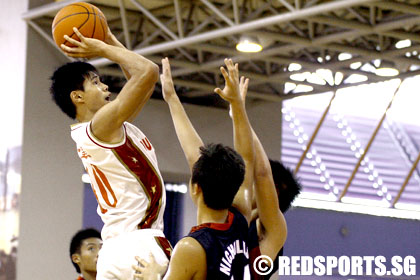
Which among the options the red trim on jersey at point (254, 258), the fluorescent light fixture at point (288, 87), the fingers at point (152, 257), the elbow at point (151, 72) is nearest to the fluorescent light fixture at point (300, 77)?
the fluorescent light fixture at point (288, 87)

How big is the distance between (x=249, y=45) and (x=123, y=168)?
27.0ft

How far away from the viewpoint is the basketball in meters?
4.42

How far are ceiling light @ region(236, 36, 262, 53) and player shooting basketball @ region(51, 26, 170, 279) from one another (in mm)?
7852

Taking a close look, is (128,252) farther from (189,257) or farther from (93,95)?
(189,257)

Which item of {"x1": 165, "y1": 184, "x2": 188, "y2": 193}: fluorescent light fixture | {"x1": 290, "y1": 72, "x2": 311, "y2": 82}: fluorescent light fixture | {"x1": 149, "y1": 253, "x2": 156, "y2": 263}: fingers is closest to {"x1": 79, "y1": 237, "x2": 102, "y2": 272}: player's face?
{"x1": 149, "y1": 253, "x2": 156, "y2": 263}: fingers

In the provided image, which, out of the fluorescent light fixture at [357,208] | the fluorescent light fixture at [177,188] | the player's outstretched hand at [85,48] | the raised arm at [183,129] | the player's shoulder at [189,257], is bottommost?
the player's shoulder at [189,257]

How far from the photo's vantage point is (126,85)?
4.05m

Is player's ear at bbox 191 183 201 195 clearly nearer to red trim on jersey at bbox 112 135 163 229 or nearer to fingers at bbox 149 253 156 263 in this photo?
fingers at bbox 149 253 156 263

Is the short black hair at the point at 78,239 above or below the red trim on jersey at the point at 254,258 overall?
above

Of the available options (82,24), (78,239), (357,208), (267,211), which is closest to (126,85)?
(82,24)

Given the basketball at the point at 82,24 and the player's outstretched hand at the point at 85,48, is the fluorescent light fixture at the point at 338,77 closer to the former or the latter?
the basketball at the point at 82,24

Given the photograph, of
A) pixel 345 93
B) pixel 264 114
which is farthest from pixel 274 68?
pixel 345 93

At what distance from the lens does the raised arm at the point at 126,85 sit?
4.02 m

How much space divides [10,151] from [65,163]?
90 cm
